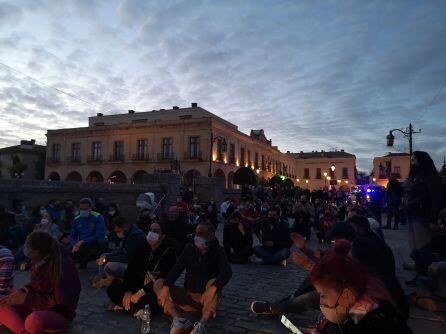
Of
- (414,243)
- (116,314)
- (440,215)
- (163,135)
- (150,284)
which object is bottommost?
(116,314)

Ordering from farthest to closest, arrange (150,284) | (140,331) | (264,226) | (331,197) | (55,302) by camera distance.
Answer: (331,197), (264,226), (150,284), (140,331), (55,302)

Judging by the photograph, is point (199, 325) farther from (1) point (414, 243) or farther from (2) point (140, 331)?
(1) point (414, 243)

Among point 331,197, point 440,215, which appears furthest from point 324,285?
point 331,197

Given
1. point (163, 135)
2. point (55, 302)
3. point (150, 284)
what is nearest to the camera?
point (55, 302)

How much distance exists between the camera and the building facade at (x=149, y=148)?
4016 cm

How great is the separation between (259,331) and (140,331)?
139 cm

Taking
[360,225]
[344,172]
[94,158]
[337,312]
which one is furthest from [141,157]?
[344,172]

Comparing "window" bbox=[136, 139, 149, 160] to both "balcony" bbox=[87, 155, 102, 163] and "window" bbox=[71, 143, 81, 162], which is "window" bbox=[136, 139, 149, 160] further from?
"window" bbox=[71, 143, 81, 162]

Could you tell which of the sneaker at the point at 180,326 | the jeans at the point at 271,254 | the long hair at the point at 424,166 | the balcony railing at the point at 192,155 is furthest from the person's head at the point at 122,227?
the balcony railing at the point at 192,155

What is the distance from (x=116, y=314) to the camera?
4781 mm

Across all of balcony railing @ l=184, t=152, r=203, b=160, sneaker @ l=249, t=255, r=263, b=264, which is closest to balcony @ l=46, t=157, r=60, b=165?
balcony railing @ l=184, t=152, r=203, b=160

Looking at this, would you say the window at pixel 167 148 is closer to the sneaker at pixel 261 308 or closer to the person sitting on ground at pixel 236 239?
the person sitting on ground at pixel 236 239

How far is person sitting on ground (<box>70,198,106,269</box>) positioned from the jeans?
139 inches

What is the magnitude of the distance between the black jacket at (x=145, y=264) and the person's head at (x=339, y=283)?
3143mm
